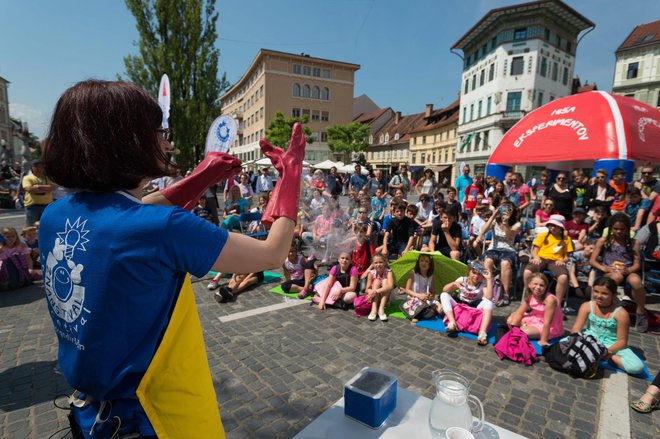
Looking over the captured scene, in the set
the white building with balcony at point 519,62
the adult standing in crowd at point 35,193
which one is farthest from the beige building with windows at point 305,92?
the adult standing in crowd at point 35,193

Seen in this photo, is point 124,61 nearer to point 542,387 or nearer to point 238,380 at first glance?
point 238,380

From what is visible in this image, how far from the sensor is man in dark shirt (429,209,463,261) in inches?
269

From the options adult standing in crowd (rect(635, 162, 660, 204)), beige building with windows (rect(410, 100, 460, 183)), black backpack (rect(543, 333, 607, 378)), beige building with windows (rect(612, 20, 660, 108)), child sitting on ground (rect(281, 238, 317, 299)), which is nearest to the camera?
black backpack (rect(543, 333, 607, 378))

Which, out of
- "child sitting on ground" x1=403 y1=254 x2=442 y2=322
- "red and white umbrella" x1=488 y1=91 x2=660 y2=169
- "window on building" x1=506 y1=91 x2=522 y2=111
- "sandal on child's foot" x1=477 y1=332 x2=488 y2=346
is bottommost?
"sandal on child's foot" x1=477 y1=332 x2=488 y2=346

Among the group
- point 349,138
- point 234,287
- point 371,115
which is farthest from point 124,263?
point 371,115

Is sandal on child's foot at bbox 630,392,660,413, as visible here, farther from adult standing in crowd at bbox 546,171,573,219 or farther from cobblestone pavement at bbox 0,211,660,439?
adult standing in crowd at bbox 546,171,573,219

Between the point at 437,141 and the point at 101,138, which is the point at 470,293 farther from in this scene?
the point at 437,141

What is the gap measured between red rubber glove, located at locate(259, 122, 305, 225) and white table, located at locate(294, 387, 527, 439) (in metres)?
1.02

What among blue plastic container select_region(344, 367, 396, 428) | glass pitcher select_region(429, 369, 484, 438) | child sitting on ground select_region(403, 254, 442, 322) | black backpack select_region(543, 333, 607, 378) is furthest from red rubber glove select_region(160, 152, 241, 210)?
child sitting on ground select_region(403, 254, 442, 322)

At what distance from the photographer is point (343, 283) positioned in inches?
232

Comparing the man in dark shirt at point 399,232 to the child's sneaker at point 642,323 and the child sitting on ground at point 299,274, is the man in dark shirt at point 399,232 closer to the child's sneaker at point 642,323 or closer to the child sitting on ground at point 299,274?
the child sitting on ground at point 299,274

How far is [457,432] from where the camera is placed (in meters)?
1.45

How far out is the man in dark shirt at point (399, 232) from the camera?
7723 millimetres

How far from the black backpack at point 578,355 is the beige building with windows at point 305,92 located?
42.3 meters
